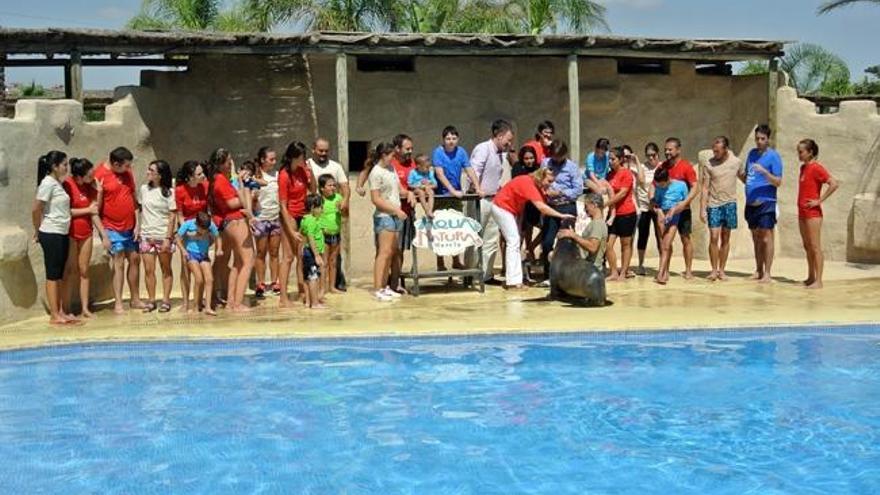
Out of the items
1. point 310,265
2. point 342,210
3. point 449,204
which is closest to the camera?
point 310,265

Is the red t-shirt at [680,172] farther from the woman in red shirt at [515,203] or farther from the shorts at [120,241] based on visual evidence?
the shorts at [120,241]

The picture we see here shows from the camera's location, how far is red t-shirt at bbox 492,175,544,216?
1171cm

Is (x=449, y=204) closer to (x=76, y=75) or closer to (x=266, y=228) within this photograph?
(x=266, y=228)

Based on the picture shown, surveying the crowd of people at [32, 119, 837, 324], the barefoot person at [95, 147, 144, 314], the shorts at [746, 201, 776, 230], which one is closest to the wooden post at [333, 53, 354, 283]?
the crowd of people at [32, 119, 837, 324]

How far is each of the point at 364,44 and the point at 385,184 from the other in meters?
2.27

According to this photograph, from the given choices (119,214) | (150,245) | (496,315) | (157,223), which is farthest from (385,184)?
(119,214)

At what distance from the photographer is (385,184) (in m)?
11.6

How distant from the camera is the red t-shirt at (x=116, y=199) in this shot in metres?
10.8

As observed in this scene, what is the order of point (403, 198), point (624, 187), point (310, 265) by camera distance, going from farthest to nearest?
1. point (624, 187)
2. point (403, 198)
3. point (310, 265)

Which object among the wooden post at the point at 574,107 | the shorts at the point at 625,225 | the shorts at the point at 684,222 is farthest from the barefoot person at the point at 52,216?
the shorts at the point at 684,222

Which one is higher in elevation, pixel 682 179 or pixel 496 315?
pixel 682 179

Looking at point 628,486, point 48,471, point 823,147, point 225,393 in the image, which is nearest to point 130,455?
point 48,471

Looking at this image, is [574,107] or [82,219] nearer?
[82,219]

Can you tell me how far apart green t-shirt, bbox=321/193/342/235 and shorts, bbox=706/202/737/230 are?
4399mm
